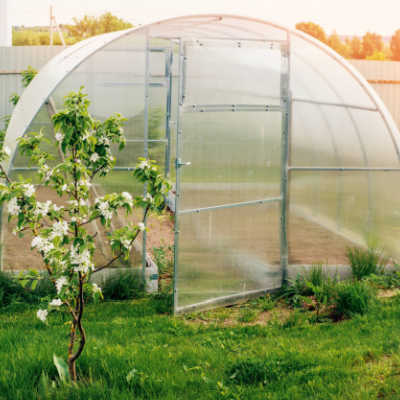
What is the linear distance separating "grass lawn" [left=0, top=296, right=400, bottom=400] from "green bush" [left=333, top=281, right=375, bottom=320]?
6.1 inches

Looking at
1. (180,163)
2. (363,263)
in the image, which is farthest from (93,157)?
(363,263)

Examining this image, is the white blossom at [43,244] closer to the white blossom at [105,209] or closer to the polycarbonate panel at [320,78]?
the white blossom at [105,209]

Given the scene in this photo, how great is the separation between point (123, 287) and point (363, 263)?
292 cm

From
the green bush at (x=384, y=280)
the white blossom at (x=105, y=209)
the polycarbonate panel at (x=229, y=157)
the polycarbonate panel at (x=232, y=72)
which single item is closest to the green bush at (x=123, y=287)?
the polycarbonate panel at (x=229, y=157)

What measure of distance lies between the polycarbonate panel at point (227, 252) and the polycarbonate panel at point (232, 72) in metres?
1.26

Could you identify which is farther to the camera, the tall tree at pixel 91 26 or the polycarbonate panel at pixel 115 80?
the tall tree at pixel 91 26

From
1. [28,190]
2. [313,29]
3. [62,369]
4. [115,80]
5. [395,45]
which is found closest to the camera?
[28,190]

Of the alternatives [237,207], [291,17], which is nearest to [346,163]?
[237,207]

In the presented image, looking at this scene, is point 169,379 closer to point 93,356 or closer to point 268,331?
point 93,356

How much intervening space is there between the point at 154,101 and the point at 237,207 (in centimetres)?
380

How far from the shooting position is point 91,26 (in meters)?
39.2

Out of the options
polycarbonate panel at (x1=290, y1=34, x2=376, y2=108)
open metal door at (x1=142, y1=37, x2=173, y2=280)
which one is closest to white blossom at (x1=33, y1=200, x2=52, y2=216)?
polycarbonate panel at (x1=290, y1=34, x2=376, y2=108)

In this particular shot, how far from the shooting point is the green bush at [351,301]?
19.7ft

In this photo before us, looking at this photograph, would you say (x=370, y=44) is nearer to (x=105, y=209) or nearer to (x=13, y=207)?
(x=105, y=209)
